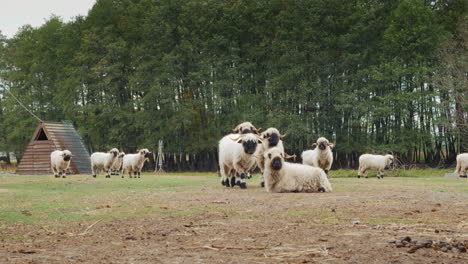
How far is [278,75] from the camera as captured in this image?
40.1m

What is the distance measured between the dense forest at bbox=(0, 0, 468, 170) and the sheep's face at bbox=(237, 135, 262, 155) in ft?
69.1

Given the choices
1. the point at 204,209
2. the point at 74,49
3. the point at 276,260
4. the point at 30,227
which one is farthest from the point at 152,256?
the point at 74,49

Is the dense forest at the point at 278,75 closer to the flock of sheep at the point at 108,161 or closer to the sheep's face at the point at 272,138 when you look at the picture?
the flock of sheep at the point at 108,161

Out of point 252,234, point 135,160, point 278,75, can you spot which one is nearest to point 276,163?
point 252,234

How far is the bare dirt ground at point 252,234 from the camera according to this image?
516 centimetres

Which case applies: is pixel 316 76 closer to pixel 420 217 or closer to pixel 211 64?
pixel 211 64

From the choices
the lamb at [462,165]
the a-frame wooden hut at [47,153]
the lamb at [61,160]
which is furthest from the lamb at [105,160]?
the lamb at [462,165]

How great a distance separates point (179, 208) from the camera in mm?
9625

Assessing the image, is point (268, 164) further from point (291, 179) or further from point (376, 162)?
point (376, 162)

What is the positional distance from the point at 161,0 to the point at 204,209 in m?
37.4

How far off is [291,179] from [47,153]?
23.4 metres

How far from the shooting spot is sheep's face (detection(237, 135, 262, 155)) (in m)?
14.4

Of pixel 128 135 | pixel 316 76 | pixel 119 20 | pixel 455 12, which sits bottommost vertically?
pixel 128 135

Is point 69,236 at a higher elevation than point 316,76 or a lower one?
lower
